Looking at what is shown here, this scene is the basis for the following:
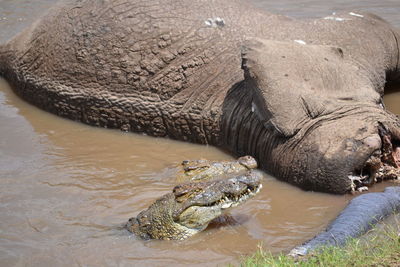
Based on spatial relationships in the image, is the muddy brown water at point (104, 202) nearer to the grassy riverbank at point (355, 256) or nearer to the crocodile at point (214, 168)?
the crocodile at point (214, 168)

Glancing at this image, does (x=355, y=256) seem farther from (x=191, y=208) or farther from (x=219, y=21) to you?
(x=219, y=21)

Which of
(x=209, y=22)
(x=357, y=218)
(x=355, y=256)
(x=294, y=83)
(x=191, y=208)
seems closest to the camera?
(x=355, y=256)

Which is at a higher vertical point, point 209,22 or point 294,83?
point 209,22

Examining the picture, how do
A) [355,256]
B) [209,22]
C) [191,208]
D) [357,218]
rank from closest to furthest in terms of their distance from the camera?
[355,256] < [357,218] < [191,208] < [209,22]

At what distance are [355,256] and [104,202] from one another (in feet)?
6.84

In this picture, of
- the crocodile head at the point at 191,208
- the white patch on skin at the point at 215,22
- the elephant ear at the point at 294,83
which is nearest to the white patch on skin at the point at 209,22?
the white patch on skin at the point at 215,22

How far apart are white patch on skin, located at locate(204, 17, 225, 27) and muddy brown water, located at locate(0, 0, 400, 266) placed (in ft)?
3.67

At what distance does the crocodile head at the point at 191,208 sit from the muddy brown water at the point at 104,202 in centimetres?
7

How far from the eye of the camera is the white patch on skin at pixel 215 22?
6.57 metres

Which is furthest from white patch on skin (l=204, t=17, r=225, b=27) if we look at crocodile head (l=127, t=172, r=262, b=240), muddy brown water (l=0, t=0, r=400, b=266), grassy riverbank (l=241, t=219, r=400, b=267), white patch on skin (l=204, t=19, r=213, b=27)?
grassy riverbank (l=241, t=219, r=400, b=267)

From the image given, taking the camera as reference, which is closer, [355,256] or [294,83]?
[355,256]

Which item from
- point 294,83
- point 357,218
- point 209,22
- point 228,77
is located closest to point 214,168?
point 294,83

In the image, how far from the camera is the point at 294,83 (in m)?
5.59

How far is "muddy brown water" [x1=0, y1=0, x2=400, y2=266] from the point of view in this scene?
4.51 meters
